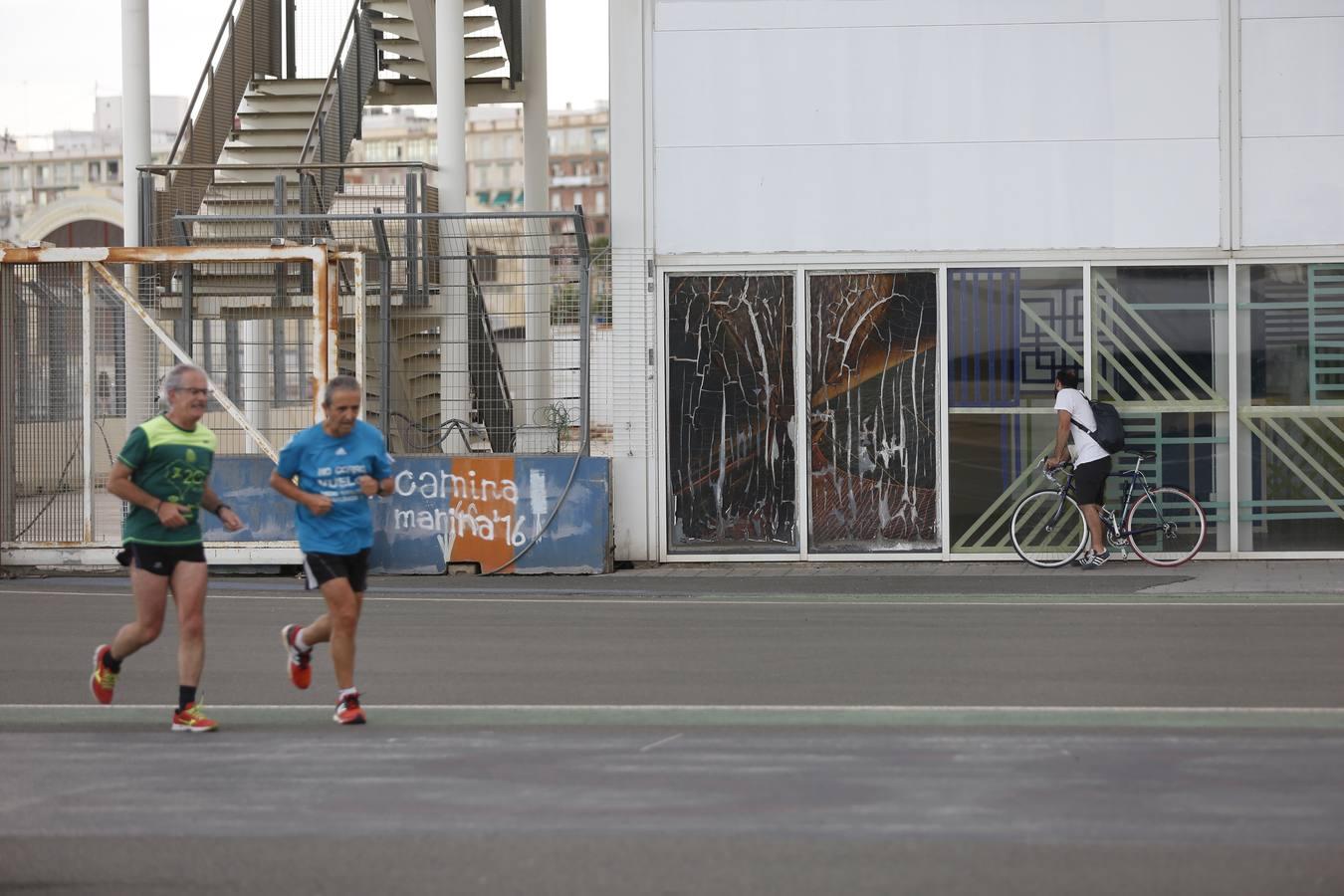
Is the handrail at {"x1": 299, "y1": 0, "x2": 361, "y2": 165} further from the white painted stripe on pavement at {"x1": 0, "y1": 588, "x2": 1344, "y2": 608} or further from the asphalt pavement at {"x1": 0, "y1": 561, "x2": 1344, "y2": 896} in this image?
the asphalt pavement at {"x1": 0, "y1": 561, "x2": 1344, "y2": 896}

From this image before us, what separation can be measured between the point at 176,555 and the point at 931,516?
967 cm

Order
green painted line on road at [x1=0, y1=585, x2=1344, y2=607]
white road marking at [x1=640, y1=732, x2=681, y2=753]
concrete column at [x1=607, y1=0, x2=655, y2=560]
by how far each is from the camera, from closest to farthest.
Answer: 1. white road marking at [x1=640, y1=732, x2=681, y2=753]
2. green painted line on road at [x1=0, y1=585, x2=1344, y2=607]
3. concrete column at [x1=607, y1=0, x2=655, y2=560]

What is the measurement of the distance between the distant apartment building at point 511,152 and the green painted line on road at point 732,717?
554ft

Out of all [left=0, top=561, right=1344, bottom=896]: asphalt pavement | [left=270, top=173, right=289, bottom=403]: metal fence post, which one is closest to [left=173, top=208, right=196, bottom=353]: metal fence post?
[left=270, top=173, right=289, bottom=403]: metal fence post

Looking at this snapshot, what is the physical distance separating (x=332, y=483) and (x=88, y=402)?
9205 mm

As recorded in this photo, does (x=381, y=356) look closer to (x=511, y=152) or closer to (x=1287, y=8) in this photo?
(x=1287, y=8)

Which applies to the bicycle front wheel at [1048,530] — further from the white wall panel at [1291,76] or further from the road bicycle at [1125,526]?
the white wall panel at [1291,76]

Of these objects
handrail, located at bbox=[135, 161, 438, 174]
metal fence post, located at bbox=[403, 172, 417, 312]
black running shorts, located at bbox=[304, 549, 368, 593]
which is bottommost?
black running shorts, located at bbox=[304, 549, 368, 593]

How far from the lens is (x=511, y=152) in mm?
183625

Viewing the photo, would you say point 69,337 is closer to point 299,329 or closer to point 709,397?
point 299,329

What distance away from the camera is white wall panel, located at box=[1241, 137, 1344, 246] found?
657 inches

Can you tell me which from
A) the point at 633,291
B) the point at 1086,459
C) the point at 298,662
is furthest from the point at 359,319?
the point at 298,662

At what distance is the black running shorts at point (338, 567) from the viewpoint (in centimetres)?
880

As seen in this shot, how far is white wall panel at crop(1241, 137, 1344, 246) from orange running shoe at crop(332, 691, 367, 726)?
1079cm
